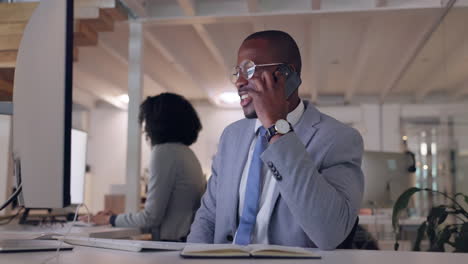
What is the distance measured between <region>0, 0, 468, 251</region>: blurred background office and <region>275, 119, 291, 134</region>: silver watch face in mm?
732

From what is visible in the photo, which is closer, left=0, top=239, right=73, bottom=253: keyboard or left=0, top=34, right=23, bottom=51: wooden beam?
left=0, top=239, right=73, bottom=253: keyboard

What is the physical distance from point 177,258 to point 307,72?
23.7ft

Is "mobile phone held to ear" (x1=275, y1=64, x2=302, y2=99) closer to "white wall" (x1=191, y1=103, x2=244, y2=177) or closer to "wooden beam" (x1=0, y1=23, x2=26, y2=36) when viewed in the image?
"wooden beam" (x1=0, y1=23, x2=26, y2=36)

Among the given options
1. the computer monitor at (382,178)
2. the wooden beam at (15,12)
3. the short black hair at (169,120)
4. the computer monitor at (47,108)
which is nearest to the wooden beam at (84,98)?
the wooden beam at (15,12)

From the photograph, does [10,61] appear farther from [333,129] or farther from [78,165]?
[78,165]

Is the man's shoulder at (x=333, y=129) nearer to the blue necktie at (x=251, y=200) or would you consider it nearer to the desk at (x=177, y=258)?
the blue necktie at (x=251, y=200)

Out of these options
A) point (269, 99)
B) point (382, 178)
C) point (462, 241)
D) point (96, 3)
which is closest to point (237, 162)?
point (269, 99)

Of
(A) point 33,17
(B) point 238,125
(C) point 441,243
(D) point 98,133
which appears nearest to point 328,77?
(D) point 98,133

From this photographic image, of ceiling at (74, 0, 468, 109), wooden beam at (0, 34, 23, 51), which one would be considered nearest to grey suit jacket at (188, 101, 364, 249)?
wooden beam at (0, 34, 23, 51)

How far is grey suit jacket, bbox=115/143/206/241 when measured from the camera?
274cm

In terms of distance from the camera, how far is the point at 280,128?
140 centimetres

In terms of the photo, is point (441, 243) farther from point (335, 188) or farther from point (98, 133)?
point (98, 133)

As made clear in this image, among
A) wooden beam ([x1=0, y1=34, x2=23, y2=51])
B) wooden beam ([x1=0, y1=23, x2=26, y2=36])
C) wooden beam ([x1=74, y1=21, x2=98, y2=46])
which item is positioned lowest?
wooden beam ([x1=0, y1=34, x2=23, y2=51])

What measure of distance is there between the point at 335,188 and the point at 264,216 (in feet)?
0.76
